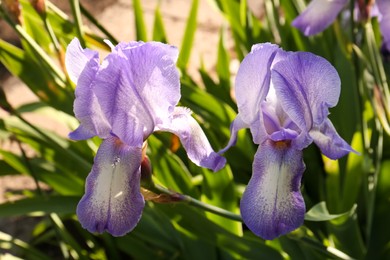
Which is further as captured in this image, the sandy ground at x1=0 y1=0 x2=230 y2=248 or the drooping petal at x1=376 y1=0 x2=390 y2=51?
the sandy ground at x1=0 y1=0 x2=230 y2=248

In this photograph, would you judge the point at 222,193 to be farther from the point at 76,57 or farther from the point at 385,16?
the point at 76,57

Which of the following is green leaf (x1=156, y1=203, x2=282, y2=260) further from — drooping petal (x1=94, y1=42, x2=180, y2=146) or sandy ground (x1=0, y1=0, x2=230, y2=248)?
sandy ground (x1=0, y1=0, x2=230, y2=248)

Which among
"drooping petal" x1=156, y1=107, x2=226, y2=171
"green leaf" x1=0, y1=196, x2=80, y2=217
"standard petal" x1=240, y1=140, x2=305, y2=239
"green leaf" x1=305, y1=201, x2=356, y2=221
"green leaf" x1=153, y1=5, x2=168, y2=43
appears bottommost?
"green leaf" x1=0, y1=196, x2=80, y2=217

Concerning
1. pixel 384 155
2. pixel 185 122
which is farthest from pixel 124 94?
pixel 384 155

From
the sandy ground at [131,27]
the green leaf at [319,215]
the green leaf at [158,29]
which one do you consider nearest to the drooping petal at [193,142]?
the green leaf at [319,215]

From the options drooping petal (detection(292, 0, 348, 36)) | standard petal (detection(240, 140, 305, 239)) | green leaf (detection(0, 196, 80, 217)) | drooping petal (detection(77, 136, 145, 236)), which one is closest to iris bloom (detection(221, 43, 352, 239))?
standard petal (detection(240, 140, 305, 239))

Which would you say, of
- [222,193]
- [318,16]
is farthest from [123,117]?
[222,193]

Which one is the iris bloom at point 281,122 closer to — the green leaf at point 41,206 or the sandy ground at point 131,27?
the green leaf at point 41,206

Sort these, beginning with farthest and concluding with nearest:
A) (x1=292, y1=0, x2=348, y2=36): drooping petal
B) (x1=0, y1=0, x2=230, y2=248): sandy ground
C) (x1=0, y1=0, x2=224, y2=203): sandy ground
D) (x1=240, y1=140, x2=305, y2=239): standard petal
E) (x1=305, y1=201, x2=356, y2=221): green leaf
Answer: (x1=0, y1=0, x2=224, y2=203): sandy ground
(x1=0, y1=0, x2=230, y2=248): sandy ground
(x1=292, y1=0, x2=348, y2=36): drooping petal
(x1=305, y1=201, x2=356, y2=221): green leaf
(x1=240, y1=140, x2=305, y2=239): standard petal
